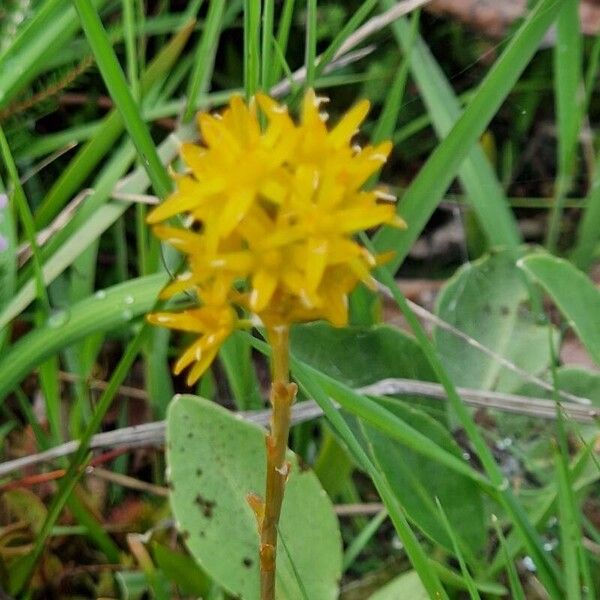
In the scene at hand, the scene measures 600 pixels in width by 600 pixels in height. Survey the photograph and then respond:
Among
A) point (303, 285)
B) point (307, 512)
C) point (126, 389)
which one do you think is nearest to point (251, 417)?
point (307, 512)

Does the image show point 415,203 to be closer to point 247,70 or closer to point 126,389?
point 247,70

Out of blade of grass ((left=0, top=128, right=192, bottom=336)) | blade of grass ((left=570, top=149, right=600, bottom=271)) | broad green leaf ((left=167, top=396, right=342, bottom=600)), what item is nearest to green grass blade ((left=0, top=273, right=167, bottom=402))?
blade of grass ((left=0, top=128, right=192, bottom=336))

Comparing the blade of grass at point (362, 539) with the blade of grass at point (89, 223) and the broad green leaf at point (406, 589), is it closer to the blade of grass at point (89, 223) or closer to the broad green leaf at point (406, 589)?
the broad green leaf at point (406, 589)

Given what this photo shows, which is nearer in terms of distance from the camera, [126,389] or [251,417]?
[251,417]

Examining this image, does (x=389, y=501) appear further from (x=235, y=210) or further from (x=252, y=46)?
(x=252, y=46)

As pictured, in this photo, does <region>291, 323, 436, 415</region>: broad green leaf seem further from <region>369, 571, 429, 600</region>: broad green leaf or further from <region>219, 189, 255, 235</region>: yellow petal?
<region>219, 189, 255, 235</region>: yellow petal

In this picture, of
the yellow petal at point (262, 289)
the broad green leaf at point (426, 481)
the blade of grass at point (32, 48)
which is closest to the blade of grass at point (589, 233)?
the broad green leaf at point (426, 481)
